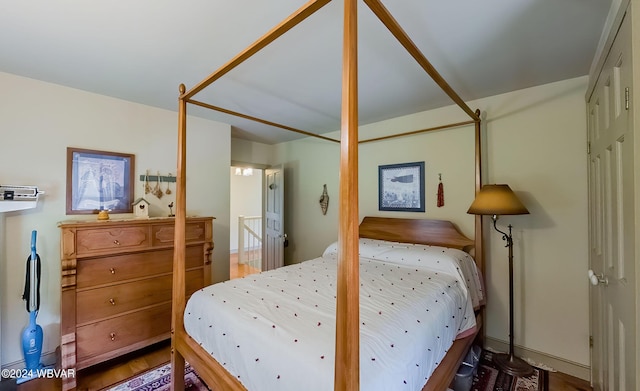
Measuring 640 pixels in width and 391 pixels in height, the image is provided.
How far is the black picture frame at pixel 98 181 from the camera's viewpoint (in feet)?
8.05

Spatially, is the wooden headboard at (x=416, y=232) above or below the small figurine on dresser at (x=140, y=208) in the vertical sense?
below

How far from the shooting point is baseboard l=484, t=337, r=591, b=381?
211 centimetres

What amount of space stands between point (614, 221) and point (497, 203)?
785 millimetres

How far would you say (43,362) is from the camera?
225 cm

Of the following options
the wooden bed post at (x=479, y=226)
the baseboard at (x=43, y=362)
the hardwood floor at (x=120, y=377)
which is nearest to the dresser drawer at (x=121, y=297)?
the hardwood floor at (x=120, y=377)

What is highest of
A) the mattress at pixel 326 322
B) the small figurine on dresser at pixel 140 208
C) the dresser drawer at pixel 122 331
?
the small figurine on dresser at pixel 140 208

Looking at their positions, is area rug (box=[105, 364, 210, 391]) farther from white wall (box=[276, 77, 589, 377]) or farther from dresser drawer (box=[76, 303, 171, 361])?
white wall (box=[276, 77, 589, 377])

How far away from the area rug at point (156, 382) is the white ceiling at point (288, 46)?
2482 millimetres

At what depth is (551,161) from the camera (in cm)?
226

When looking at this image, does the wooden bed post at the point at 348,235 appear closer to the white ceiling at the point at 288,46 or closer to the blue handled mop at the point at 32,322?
the white ceiling at the point at 288,46

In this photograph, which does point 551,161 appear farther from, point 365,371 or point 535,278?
point 365,371

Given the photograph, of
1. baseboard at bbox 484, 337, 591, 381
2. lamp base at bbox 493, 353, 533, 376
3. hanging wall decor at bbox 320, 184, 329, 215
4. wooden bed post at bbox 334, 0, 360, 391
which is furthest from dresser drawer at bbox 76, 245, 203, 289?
baseboard at bbox 484, 337, 591, 381

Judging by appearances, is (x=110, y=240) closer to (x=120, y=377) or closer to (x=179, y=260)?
(x=179, y=260)

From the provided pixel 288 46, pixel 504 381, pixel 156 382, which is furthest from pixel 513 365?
pixel 288 46
